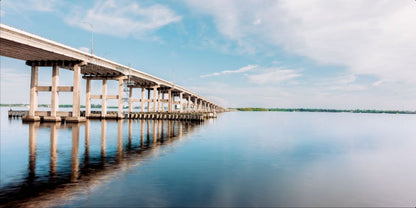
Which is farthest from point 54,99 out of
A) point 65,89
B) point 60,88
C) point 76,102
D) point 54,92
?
point 76,102

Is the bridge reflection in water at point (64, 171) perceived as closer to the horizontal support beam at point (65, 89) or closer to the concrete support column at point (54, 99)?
the concrete support column at point (54, 99)

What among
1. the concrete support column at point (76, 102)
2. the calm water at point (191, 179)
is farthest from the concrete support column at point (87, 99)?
the calm water at point (191, 179)

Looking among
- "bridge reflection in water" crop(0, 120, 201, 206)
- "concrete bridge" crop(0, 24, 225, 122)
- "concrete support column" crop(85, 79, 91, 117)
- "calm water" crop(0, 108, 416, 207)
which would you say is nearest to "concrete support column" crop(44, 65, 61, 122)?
"concrete bridge" crop(0, 24, 225, 122)

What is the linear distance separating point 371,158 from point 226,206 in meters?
20.3

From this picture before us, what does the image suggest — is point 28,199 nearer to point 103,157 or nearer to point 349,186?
point 103,157

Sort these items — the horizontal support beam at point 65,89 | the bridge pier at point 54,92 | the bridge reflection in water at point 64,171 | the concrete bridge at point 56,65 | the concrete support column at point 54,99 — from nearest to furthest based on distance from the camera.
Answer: the bridge reflection in water at point 64,171
the concrete bridge at point 56,65
the concrete support column at point 54,99
the bridge pier at point 54,92
the horizontal support beam at point 65,89

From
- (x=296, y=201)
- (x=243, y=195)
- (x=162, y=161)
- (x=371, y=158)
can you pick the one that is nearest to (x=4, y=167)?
(x=162, y=161)

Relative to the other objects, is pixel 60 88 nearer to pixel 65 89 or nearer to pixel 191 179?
pixel 65 89

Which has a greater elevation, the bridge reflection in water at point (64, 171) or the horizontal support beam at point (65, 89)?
the horizontal support beam at point (65, 89)

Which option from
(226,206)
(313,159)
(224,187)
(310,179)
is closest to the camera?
(226,206)

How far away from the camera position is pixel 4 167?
1571 cm

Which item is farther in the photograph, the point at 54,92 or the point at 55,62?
the point at 55,62

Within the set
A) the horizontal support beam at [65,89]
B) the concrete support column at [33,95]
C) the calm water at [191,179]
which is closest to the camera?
the calm water at [191,179]

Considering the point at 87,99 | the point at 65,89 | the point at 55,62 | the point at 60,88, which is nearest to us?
the point at 65,89
